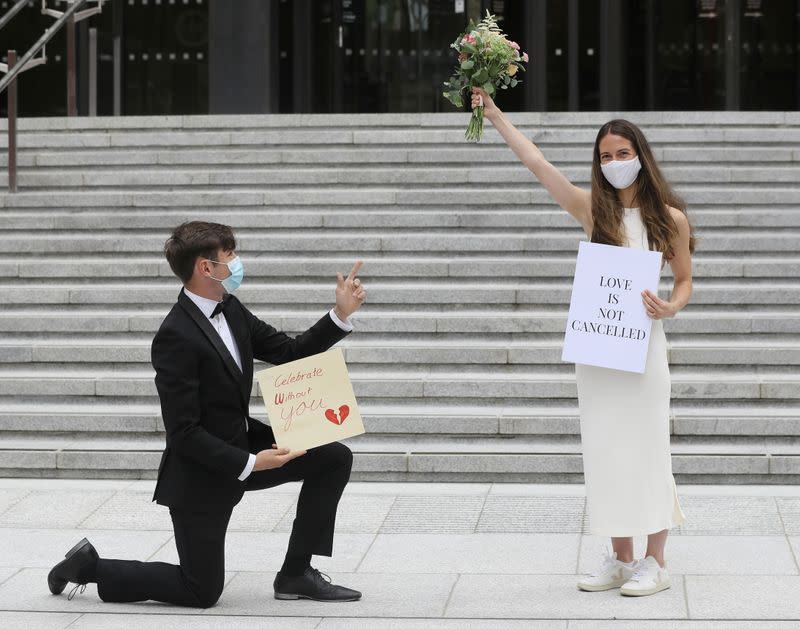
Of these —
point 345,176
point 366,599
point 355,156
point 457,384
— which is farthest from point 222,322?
point 355,156

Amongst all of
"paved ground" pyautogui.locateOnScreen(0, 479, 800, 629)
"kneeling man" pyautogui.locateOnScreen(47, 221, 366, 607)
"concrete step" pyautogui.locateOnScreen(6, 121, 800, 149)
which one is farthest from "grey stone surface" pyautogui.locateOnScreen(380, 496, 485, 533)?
"concrete step" pyautogui.locateOnScreen(6, 121, 800, 149)

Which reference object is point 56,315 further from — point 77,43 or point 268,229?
point 77,43

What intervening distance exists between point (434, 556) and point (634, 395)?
4.32 ft

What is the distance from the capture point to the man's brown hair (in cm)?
517

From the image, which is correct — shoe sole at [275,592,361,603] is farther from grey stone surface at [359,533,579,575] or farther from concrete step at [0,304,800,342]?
concrete step at [0,304,800,342]

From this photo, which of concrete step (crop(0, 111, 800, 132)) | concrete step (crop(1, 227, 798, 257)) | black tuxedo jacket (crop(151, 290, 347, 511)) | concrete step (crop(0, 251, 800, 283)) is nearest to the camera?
black tuxedo jacket (crop(151, 290, 347, 511))

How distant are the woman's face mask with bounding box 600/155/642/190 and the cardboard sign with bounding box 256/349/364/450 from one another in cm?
126

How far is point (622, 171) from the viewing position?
17.4ft

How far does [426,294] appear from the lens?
902cm

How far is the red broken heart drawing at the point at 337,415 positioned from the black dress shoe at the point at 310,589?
0.66 m

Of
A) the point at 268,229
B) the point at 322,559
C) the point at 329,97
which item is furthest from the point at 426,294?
the point at 329,97

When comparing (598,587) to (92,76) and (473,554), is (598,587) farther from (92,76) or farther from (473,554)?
(92,76)

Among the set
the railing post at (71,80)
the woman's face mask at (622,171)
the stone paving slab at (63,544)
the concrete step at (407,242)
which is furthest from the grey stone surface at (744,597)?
the railing post at (71,80)

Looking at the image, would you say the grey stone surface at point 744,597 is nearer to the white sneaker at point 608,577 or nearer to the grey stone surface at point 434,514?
the white sneaker at point 608,577
